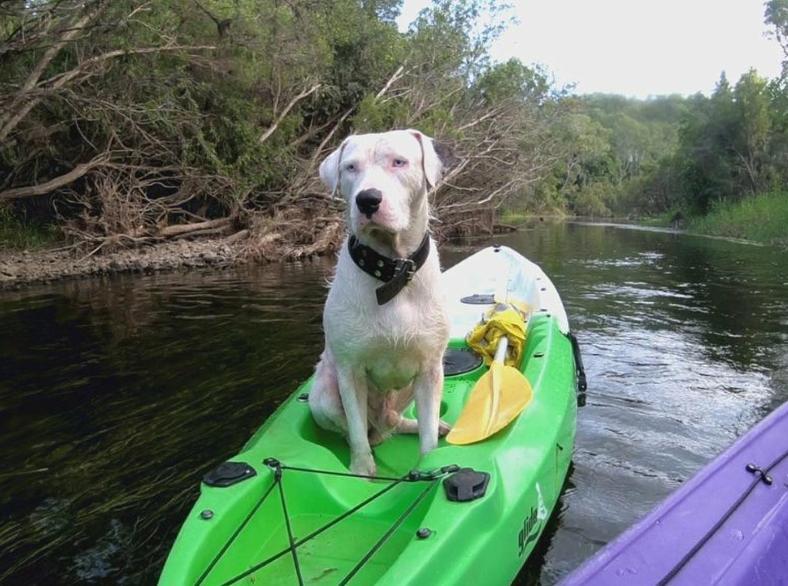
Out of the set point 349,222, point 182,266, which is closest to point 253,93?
point 182,266

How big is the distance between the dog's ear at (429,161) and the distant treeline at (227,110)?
438 inches

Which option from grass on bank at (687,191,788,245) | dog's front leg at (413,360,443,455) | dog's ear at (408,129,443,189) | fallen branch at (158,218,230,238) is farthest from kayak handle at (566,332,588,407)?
grass on bank at (687,191,788,245)

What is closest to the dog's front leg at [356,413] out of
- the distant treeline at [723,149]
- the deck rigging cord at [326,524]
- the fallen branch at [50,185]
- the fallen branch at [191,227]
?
the deck rigging cord at [326,524]

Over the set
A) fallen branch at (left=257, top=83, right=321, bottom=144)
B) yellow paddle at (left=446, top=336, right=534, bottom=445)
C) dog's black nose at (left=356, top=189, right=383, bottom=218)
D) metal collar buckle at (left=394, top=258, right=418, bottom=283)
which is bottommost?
yellow paddle at (left=446, top=336, right=534, bottom=445)

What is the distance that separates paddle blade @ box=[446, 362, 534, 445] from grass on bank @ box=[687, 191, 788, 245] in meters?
20.3

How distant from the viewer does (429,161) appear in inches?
109

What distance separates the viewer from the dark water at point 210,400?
11.2 feet

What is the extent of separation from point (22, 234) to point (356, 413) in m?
16.1

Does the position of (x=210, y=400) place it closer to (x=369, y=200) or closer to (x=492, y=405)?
(x=492, y=405)

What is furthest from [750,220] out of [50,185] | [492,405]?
[492,405]

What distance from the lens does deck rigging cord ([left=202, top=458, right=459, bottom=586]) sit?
88.1 inches

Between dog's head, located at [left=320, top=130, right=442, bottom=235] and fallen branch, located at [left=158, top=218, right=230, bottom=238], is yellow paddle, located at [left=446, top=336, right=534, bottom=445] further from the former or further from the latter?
fallen branch, located at [left=158, top=218, right=230, bottom=238]

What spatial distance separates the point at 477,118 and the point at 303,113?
272 inches

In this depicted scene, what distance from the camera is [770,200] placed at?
82.0 ft
